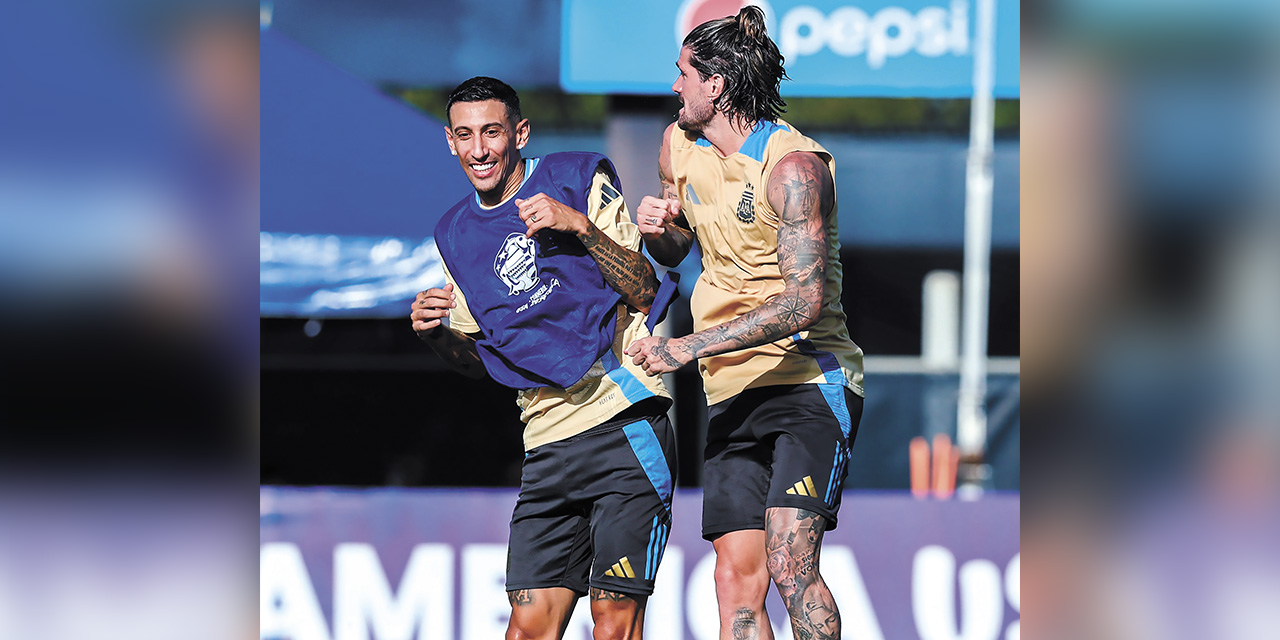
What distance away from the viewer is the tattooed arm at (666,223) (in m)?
3.14

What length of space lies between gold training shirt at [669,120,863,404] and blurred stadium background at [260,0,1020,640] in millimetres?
1446

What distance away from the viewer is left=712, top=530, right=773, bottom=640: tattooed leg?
3.15 meters

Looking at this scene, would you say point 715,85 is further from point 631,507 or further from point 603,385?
point 631,507

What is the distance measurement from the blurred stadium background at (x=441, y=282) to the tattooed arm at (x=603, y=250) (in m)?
1.58

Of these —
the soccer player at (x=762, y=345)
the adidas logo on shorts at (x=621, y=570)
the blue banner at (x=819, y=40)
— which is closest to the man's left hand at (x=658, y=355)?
the soccer player at (x=762, y=345)

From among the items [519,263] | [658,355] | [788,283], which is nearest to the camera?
[658,355]

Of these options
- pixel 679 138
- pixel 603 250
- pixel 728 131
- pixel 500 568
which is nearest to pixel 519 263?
pixel 603 250

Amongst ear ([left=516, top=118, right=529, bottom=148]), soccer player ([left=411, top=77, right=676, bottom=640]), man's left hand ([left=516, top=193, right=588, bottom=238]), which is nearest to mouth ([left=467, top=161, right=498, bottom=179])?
soccer player ([left=411, top=77, right=676, bottom=640])

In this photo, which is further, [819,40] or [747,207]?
[819,40]

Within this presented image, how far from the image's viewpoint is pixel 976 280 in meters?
5.16

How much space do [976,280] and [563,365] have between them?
2634 mm

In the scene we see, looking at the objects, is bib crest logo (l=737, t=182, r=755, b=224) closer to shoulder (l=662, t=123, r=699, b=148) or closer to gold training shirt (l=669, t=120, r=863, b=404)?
gold training shirt (l=669, t=120, r=863, b=404)
